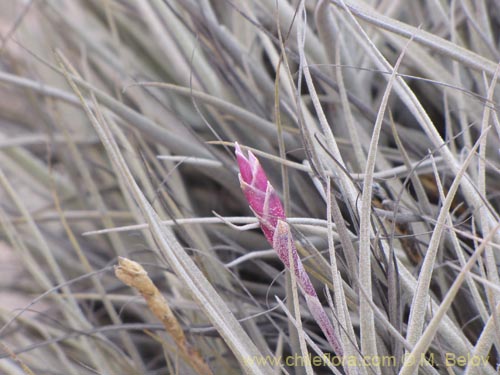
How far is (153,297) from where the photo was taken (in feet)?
1.20

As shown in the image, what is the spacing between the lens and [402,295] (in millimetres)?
416

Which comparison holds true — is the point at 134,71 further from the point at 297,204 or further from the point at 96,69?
the point at 297,204

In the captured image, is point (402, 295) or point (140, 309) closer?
point (402, 295)

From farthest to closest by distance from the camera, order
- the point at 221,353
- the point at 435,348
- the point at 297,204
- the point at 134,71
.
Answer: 1. the point at 134,71
2. the point at 297,204
3. the point at 221,353
4. the point at 435,348

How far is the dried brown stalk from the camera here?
348mm

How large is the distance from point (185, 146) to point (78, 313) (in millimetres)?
197

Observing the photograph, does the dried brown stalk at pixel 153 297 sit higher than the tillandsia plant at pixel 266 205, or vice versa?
the tillandsia plant at pixel 266 205

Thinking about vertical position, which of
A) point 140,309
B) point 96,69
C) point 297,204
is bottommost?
point 140,309

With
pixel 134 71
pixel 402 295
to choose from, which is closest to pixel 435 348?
pixel 402 295

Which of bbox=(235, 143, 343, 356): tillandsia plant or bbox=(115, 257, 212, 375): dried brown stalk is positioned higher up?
bbox=(235, 143, 343, 356): tillandsia plant

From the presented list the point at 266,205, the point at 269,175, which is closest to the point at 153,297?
the point at 266,205

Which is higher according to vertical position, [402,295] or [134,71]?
[134,71]

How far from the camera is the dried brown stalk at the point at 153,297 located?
0.35 meters

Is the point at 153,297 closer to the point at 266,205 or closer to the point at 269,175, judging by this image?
the point at 266,205
